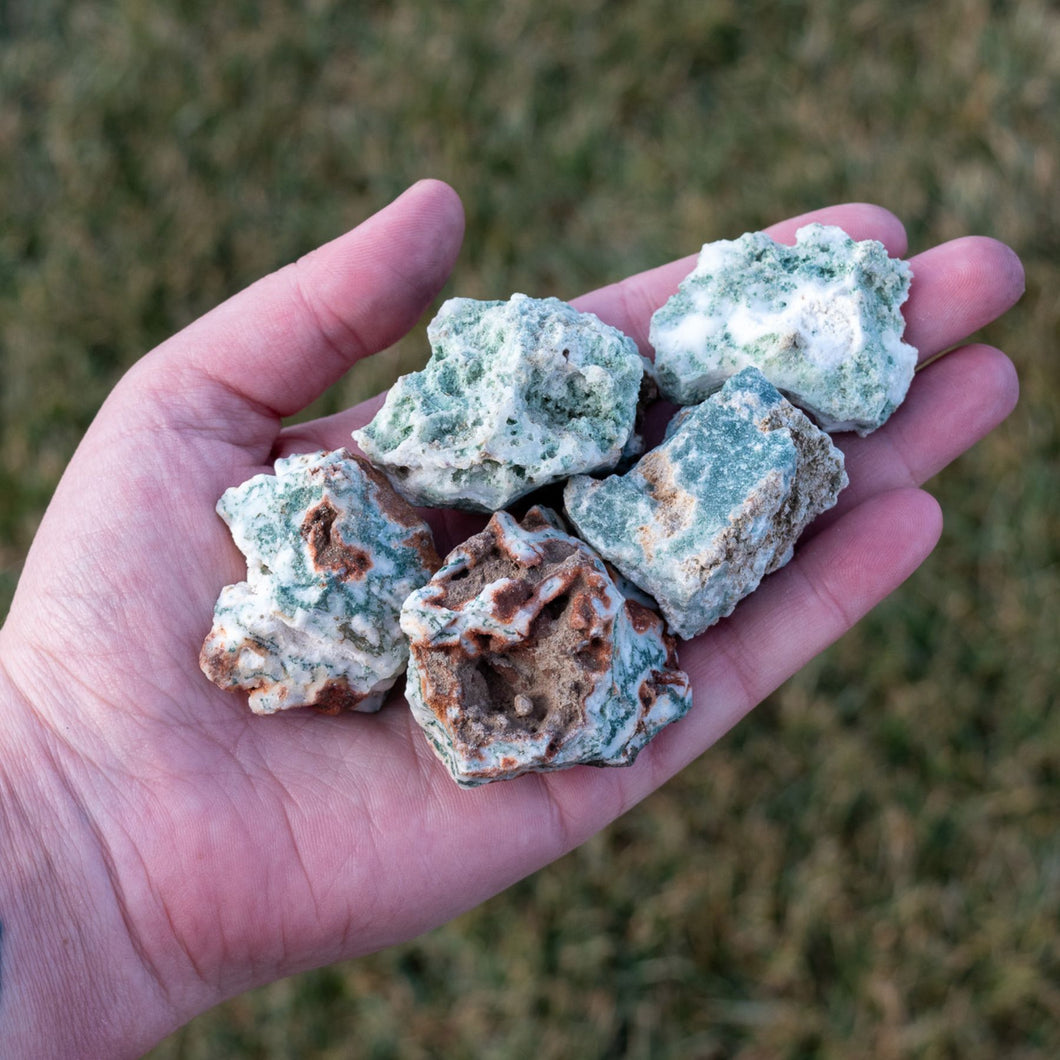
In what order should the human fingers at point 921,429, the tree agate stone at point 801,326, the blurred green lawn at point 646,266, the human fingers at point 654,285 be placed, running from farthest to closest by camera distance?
the blurred green lawn at point 646,266 < the human fingers at point 654,285 < the human fingers at point 921,429 < the tree agate stone at point 801,326

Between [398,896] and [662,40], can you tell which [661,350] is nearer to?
[398,896]

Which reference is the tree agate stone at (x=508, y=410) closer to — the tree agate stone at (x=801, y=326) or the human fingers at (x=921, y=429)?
the tree agate stone at (x=801, y=326)

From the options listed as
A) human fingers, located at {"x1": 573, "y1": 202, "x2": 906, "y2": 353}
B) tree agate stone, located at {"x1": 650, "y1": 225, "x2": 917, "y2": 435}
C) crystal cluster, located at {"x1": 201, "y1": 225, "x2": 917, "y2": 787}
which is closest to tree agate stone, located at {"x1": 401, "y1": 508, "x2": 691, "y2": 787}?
crystal cluster, located at {"x1": 201, "y1": 225, "x2": 917, "y2": 787}

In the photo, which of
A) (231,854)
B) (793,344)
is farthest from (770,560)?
(231,854)

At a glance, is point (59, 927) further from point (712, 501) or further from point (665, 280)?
point (665, 280)

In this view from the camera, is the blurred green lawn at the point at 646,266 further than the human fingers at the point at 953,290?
Yes

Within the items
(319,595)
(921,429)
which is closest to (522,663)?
(319,595)

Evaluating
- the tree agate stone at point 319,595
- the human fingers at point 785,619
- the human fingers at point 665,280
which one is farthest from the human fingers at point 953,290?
the tree agate stone at point 319,595
